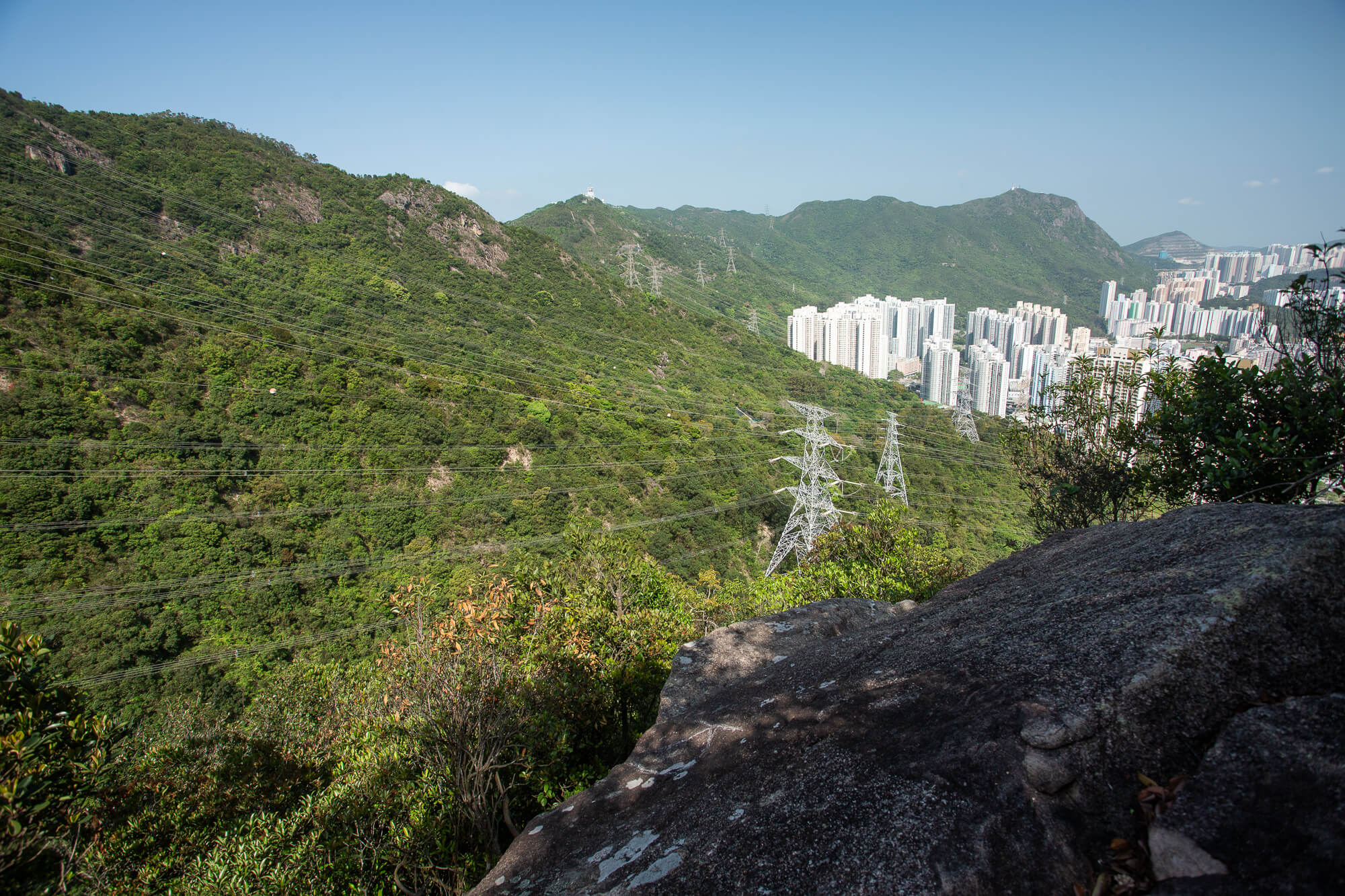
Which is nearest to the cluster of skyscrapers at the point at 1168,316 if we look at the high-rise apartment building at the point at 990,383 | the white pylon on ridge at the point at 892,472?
the high-rise apartment building at the point at 990,383

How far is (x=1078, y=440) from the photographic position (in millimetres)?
14508

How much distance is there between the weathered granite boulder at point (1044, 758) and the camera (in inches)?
128

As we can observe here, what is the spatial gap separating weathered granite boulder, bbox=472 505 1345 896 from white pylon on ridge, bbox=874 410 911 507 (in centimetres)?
4271

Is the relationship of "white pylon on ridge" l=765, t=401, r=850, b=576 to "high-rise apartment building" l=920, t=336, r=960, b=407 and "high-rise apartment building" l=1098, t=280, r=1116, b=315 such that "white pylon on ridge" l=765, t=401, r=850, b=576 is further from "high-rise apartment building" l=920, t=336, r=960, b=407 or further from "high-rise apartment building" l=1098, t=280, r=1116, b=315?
"high-rise apartment building" l=1098, t=280, r=1116, b=315

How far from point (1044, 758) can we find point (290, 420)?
142 ft

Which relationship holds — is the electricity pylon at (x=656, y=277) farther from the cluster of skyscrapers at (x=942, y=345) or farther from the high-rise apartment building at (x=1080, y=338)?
the high-rise apartment building at (x=1080, y=338)

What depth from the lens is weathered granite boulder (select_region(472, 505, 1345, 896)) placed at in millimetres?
3246

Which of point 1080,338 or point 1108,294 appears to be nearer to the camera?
point 1080,338

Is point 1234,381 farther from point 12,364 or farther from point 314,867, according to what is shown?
point 12,364

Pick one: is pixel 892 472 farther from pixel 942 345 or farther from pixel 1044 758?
pixel 942 345

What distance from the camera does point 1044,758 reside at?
388cm

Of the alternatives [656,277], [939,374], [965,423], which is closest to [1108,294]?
[939,374]

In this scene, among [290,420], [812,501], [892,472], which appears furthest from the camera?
[892,472]

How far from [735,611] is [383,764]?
11213mm
